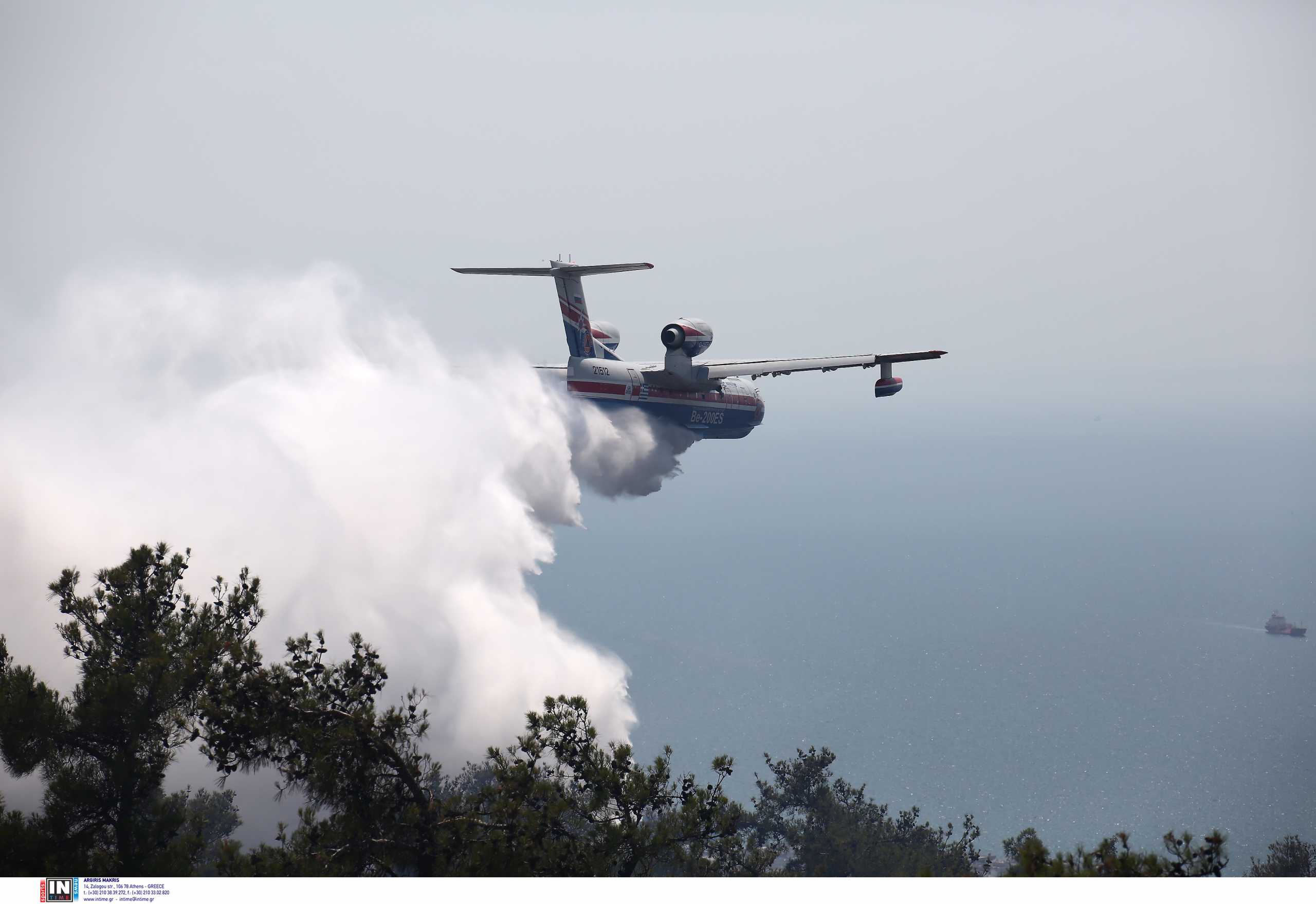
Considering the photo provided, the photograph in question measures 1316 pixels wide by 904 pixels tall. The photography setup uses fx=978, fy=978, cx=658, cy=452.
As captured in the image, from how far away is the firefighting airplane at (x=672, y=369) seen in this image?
3969 centimetres

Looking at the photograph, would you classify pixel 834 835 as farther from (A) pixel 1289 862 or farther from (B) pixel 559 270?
(B) pixel 559 270

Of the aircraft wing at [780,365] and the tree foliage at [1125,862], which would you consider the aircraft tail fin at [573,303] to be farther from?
the tree foliage at [1125,862]

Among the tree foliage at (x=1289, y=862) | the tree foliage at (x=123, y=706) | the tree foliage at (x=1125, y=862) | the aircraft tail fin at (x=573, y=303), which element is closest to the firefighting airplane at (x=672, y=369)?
the aircraft tail fin at (x=573, y=303)

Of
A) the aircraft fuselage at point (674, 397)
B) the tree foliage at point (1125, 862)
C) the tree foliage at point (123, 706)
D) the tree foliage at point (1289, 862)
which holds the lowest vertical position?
the tree foliage at point (1289, 862)

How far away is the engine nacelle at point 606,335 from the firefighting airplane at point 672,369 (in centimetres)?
3

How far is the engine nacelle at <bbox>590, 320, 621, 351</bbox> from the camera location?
137 ft

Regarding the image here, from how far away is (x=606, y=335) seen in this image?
41969mm

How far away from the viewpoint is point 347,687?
2059 centimetres

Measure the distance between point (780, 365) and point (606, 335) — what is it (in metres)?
7.83

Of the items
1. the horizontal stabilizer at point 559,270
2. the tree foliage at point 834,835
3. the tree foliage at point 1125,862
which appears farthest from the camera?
the tree foliage at point 834,835

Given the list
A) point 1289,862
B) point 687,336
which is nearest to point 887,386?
point 687,336

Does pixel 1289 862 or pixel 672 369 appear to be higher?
pixel 672 369
